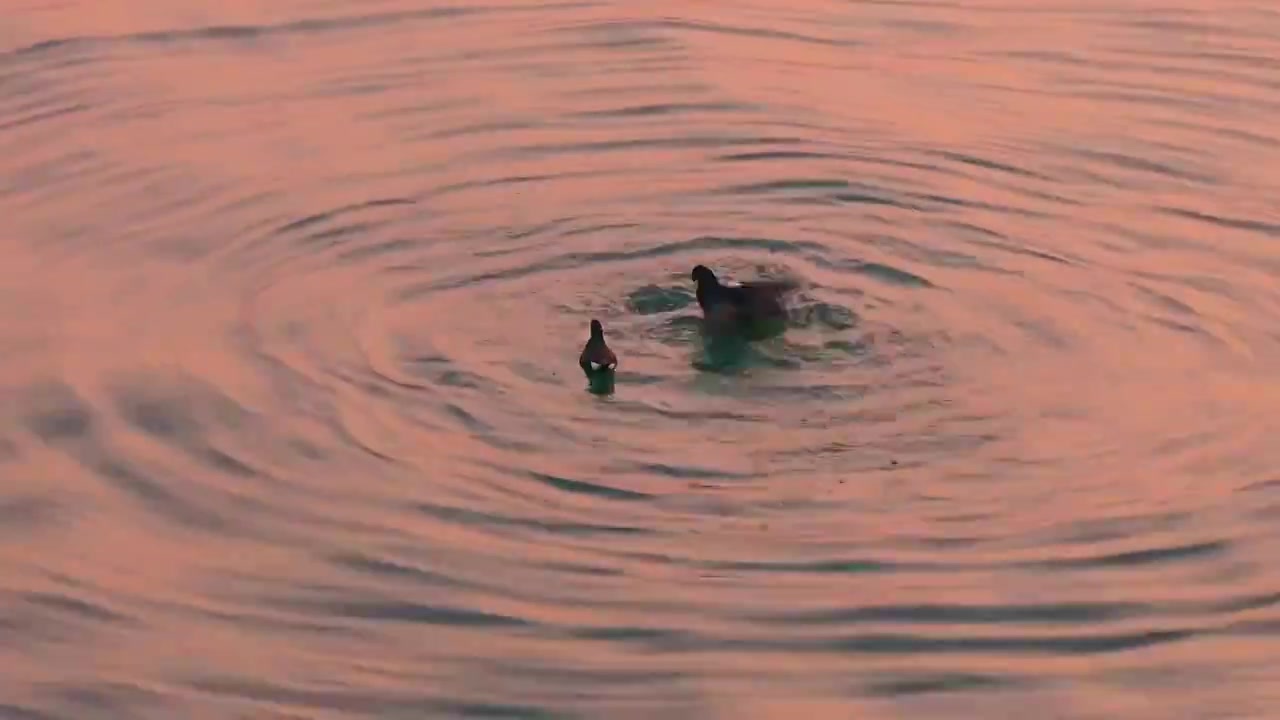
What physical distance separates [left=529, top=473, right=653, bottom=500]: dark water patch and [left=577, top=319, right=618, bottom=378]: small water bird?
1.13 metres

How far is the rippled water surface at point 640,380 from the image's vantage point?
995cm

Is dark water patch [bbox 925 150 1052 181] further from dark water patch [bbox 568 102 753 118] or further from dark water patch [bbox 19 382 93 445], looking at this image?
dark water patch [bbox 19 382 93 445]

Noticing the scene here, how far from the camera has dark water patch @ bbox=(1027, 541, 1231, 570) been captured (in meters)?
10.6

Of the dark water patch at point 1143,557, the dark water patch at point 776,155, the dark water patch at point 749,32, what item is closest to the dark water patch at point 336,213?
the dark water patch at point 776,155

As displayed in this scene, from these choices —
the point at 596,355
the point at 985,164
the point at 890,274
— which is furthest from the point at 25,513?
the point at 985,164

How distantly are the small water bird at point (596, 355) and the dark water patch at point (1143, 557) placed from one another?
9.15 ft

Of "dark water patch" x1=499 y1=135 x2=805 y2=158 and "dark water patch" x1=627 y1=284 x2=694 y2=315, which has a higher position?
"dark water patch" x1=499 y1=135 x2=805 y2=158

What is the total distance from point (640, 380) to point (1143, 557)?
3.08 meters

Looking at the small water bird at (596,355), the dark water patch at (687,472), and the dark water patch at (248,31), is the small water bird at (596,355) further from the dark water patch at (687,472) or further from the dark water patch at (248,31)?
the dark water patch at (248,31)

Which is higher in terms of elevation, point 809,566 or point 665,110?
point 665,110

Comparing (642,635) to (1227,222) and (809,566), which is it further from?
(1227,222)

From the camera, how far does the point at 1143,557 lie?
10.8 m

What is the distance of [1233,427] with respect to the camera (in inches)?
472

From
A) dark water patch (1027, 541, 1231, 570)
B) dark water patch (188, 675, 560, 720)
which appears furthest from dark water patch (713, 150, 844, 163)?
dark water patch (188, 675, 560, 720)
